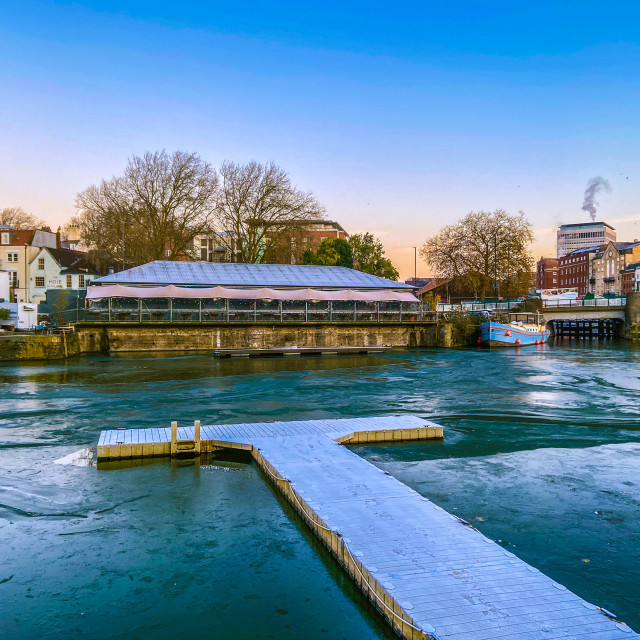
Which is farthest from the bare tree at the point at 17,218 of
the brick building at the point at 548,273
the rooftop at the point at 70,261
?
the brick building at the point at 548,273

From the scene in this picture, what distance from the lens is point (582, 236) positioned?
563 ft

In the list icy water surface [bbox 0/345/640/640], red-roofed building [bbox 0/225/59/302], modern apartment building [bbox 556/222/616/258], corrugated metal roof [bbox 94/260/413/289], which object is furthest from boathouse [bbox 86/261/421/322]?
modern apartment building [bbox 556/222/616/258]

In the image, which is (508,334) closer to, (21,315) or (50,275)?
(21,315)

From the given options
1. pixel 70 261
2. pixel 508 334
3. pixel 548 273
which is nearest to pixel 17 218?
pixel 70 261

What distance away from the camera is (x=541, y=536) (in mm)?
8477

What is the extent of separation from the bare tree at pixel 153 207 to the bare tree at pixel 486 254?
1092 inches

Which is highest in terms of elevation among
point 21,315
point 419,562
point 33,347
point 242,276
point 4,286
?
point 242,276

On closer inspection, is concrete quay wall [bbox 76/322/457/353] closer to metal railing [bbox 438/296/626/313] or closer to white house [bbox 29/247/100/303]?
metal railing [bbox 438/296/626/313]

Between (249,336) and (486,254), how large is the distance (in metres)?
36.0

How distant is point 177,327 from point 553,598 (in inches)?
1407

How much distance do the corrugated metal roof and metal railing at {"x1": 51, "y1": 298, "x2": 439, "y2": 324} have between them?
161 centimetres

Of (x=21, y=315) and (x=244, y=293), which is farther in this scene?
(x=244, y=293)

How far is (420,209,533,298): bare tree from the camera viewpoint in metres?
66.7

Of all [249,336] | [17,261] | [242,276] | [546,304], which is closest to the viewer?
[249,336]
